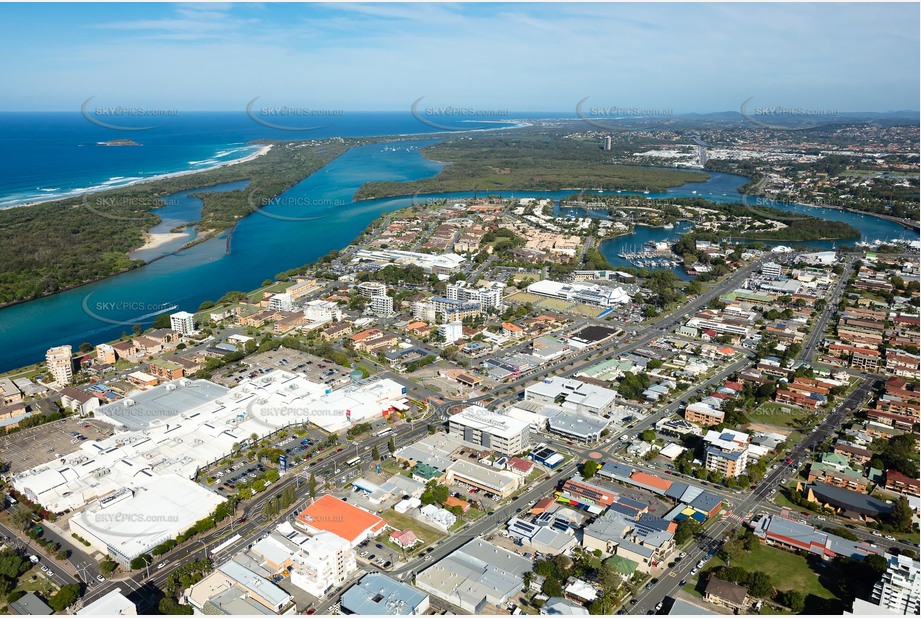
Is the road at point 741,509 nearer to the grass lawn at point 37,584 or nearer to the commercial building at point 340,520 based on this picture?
the commercial building at point 340,520

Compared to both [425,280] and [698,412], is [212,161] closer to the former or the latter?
[425,280]

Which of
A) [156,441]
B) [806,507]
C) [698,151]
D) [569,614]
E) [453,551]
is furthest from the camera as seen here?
[698,151]

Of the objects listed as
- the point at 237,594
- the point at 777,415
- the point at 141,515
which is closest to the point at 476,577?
the point at 237,594

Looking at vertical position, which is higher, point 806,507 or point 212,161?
point 212,161

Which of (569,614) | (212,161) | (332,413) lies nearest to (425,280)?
(332,413)

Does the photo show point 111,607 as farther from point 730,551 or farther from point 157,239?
point 157,239

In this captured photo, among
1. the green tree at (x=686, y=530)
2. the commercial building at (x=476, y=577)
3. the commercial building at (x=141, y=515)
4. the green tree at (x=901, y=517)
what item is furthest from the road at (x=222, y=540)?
the green tree at (x=901, y=517)

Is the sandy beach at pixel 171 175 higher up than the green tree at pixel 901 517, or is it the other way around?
the sandy beach at pixel 171 175
